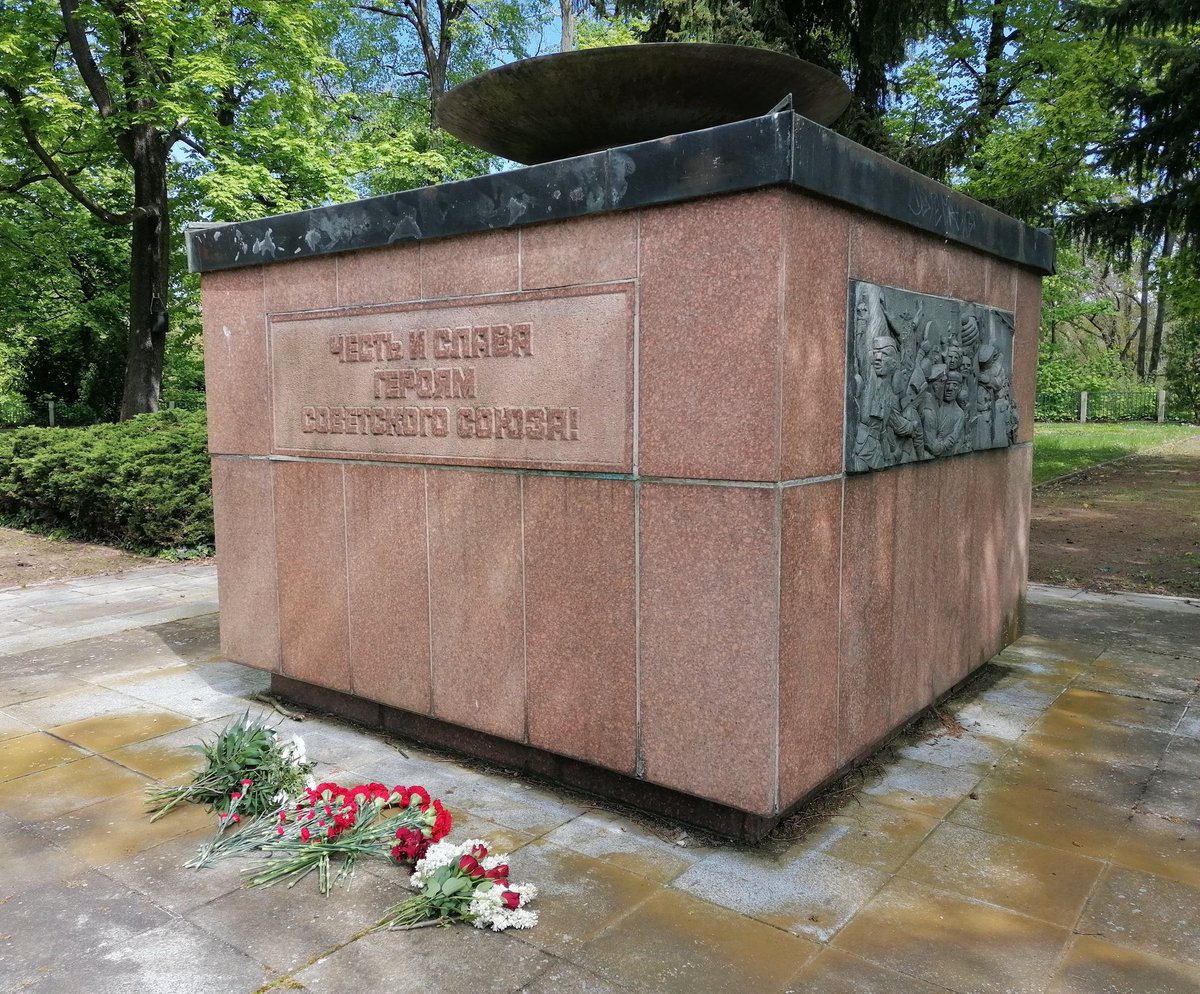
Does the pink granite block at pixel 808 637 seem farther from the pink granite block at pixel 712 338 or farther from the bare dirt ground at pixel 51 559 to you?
the bare dirt ground at pixel 51 559

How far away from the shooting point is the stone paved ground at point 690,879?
2799mm

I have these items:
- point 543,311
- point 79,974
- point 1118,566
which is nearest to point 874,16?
point 1118,566

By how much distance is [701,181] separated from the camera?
3482 mm

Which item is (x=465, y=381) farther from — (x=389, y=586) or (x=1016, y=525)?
(x=1016, y=525)

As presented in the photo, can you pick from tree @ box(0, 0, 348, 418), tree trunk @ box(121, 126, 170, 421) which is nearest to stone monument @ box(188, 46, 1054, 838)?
tree @ box(0, 0, 348, 418)

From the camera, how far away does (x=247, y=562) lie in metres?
5.53

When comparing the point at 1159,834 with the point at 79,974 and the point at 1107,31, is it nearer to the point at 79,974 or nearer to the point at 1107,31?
the point at 79,974

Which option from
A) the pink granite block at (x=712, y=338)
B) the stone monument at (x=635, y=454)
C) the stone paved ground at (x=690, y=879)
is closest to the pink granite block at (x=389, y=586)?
the stone monument at (x=635, y=454)

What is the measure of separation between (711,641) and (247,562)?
3.14 m

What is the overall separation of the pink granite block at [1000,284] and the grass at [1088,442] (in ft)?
32.4

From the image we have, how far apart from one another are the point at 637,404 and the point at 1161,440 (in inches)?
1050

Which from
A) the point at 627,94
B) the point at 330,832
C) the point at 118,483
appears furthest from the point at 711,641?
the point at 118,483

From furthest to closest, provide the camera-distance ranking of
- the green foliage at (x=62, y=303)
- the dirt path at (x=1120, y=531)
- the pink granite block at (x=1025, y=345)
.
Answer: the green foliage at (x=62, y=303), the dirt path at (x=1120, y=531), the pink granite block at (x=1025, y=345)

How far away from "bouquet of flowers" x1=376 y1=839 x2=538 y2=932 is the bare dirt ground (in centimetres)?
792
